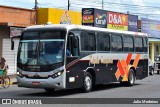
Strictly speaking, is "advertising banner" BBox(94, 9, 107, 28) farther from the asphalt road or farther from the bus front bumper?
the bus front bumper

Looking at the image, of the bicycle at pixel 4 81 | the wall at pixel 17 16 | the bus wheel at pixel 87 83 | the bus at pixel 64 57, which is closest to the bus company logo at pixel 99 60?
the bus at pixel 64 57

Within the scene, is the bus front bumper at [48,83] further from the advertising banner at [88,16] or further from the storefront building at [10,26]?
the advertising banner at [88,16]

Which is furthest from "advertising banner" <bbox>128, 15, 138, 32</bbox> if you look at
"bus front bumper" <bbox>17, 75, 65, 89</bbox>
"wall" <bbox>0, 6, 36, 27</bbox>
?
"bus front bumper" <bbox>17, 75, 65, 89</bbox>

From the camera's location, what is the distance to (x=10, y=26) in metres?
28.8

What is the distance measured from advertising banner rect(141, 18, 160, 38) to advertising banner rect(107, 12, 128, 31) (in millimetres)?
7155

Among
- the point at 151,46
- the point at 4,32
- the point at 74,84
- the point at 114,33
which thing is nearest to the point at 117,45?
the point at 114,33

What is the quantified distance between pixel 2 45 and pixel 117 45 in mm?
10888

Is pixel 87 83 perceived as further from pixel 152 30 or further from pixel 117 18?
pixel 152 30

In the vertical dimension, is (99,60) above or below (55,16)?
below

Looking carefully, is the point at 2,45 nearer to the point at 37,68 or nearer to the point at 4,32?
the point at 4,32

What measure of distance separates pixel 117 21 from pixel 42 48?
2485cm

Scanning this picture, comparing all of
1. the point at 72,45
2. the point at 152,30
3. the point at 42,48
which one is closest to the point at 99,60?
the point at 72,45

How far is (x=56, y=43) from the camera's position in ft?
57.1

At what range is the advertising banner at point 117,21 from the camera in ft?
131
